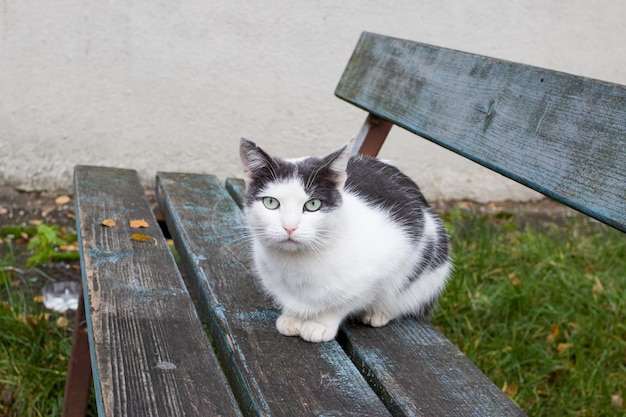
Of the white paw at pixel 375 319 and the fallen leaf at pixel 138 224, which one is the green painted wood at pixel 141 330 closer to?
the fallen leaf at pixel 138 224

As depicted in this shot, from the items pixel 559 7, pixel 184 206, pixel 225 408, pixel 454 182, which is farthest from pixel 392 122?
pixel 559 7

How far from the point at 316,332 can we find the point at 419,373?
0.70 ft

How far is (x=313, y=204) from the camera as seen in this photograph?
1.32 metres

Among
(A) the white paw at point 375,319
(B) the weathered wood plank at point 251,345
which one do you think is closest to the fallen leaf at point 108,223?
(B) the weathered wood plank at point 251,345

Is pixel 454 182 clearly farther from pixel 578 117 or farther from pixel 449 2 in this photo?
pixel 578 117

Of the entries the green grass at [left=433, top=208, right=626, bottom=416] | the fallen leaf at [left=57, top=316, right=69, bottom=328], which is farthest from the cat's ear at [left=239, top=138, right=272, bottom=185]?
the fallen leaf at [left=57, top=316, right=69, bottom=328]

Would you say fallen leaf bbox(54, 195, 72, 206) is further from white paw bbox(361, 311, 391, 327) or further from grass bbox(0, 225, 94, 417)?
white paw bbox(361, 311, 391, 327)

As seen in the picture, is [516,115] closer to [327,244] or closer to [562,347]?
[327,244]

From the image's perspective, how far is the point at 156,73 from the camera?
357cm

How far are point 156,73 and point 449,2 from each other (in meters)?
1.65

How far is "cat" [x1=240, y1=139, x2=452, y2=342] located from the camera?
4.30 feet

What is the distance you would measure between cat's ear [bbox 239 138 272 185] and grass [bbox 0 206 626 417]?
3.73 ft

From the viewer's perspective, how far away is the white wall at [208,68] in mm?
3445

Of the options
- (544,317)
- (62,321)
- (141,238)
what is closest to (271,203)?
(141,238)
